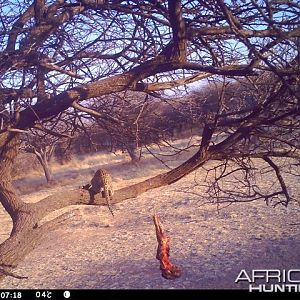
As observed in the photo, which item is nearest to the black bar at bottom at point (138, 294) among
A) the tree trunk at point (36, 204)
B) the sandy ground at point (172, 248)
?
the sandy ground at point (172, 248)

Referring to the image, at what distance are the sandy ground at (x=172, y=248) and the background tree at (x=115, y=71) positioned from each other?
988mm

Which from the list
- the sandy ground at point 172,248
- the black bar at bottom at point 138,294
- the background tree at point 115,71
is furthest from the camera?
the sandy ground at point 172,248

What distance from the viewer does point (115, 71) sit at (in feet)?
15.9

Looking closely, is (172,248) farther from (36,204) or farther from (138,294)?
(36,204)

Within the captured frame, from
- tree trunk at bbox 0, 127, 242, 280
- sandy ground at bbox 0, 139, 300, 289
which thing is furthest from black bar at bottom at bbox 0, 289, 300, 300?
tree trunk at bbox 0, 127, 242, 280

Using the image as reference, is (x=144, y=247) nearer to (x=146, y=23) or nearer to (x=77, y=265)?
(x=77, y=265)

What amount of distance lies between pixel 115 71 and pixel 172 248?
6.23 metres

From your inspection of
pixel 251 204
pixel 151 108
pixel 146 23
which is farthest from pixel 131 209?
pixel 146 23

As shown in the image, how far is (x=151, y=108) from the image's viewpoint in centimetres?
559

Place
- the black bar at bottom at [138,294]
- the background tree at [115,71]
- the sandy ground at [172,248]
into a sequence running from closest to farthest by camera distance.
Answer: the background tree at [115,71]
the black bar at bottom at [138,294]
the sandy ground at [172,248]

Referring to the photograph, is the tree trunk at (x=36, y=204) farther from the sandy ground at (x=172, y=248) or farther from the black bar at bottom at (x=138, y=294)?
the black bar at bottom at (x=138, y=294)

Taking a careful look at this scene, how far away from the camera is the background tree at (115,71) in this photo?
369cm

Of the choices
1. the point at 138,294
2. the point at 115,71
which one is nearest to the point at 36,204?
the point at 115,71

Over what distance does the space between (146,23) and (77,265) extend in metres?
6.56
